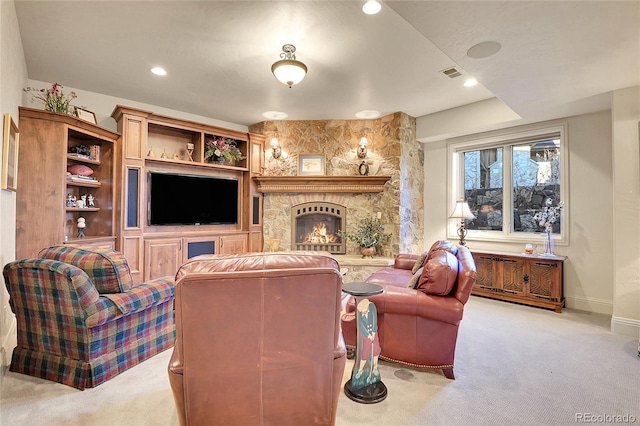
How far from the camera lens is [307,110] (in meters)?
4.78

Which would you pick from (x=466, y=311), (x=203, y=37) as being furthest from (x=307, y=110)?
(x=466, y=311)

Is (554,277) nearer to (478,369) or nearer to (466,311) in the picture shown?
(466,311)

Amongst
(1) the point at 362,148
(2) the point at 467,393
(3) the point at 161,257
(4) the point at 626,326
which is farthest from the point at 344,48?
(4) the point at 626,326


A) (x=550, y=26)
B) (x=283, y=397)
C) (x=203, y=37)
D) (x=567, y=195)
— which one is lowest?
(x=283, y=397)

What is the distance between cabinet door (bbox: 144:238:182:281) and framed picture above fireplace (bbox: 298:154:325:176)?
2307mm

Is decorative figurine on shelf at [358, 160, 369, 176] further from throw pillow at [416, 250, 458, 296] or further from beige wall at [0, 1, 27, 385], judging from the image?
beige wall at [0, 1, 27, 385]

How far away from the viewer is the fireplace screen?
5262 mm

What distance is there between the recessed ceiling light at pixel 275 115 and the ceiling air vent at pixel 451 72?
8.23 ft

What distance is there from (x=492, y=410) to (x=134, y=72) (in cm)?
463

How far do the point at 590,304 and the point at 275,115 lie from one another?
515cm

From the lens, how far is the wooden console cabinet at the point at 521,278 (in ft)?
12.2

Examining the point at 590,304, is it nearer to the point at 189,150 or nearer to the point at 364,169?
the point at 364,169

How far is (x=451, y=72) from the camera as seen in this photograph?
3.45m

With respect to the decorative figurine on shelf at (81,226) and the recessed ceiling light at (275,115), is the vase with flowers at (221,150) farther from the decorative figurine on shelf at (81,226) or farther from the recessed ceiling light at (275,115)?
the decorative figurine on shelf at (81,226)
